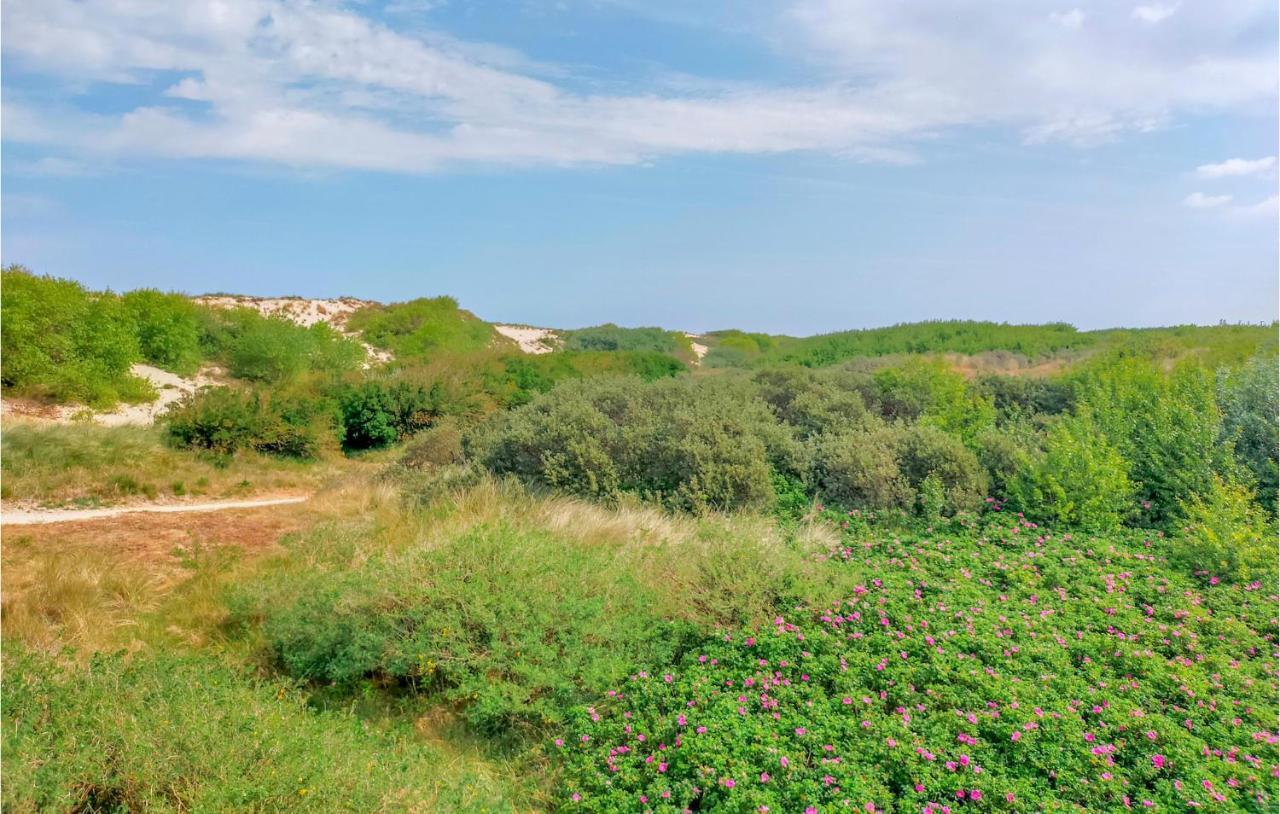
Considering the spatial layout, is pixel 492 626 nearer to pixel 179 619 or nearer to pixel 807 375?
pixel 179 619

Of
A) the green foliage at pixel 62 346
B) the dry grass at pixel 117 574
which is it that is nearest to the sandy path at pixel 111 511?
the dry grass at pixel 117 574

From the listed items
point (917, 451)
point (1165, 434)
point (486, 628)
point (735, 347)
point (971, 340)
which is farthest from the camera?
point (735, 347)

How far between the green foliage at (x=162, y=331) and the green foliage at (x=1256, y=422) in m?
25.9

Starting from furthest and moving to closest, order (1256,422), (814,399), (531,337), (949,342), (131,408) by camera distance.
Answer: (531,337), (949,342), (131,408), (814,399), (1256,422)

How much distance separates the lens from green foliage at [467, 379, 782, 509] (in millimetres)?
8352

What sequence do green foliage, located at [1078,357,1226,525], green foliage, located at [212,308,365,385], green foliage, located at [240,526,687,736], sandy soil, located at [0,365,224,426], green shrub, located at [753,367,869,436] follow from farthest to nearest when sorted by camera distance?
green foliage, located at [212,308,365,385], sandy soil, located at [0,365,224,426], green shrub, located at [753,367,869,436], green foliage, located at [1078,357,1226,525], green foliage, located at [240,526,687,736]

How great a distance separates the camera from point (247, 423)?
15406 millimetres

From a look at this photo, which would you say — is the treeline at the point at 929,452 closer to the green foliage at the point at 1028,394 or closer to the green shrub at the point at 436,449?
the green foliage at the point at 1028,394

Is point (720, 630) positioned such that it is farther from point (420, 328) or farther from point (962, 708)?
point (420, 328)

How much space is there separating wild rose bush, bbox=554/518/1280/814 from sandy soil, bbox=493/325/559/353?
42788 mm

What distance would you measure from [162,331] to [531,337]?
106 ft

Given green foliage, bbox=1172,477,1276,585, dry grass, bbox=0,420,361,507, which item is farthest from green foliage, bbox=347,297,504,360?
green foliage, bbox=1172,477,1276,585

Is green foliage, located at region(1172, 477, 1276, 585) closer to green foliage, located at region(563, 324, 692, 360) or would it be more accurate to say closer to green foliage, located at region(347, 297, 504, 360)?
green foliage, located at region(347, 297, 504, 360)

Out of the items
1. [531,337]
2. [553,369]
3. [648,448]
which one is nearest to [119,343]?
[553,369]
